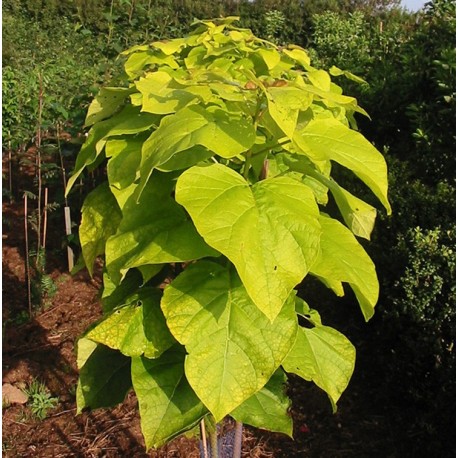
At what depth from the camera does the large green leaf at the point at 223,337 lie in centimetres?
108

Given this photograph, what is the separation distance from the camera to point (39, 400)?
10.4ft

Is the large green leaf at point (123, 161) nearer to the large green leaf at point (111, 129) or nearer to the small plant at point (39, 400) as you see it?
the large green leaf at point (111, 129)

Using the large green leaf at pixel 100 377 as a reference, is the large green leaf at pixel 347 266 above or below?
above

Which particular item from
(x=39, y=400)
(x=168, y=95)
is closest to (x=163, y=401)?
(x=168, y=95)

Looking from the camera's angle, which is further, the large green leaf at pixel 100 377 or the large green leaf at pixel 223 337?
the large green leaf at pixel 100 377

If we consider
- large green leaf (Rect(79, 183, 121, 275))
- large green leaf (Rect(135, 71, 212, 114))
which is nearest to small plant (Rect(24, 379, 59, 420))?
large green leaf (Rect(79, 183, 121, 275))

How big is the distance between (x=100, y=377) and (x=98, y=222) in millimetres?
375

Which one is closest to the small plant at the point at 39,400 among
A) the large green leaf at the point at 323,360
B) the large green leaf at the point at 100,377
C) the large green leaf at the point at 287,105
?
the large green leaf at the point at 100,377

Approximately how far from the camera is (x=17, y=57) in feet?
34.9

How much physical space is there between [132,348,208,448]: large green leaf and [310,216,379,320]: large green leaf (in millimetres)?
382

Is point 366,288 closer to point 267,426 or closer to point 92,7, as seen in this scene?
point 267,426

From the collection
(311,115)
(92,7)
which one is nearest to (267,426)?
(311,115)

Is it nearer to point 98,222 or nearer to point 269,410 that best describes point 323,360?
point 269,410

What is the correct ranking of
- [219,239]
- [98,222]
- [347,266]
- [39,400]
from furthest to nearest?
[39,400] < [98,222] < [347,266] < [219,239]
